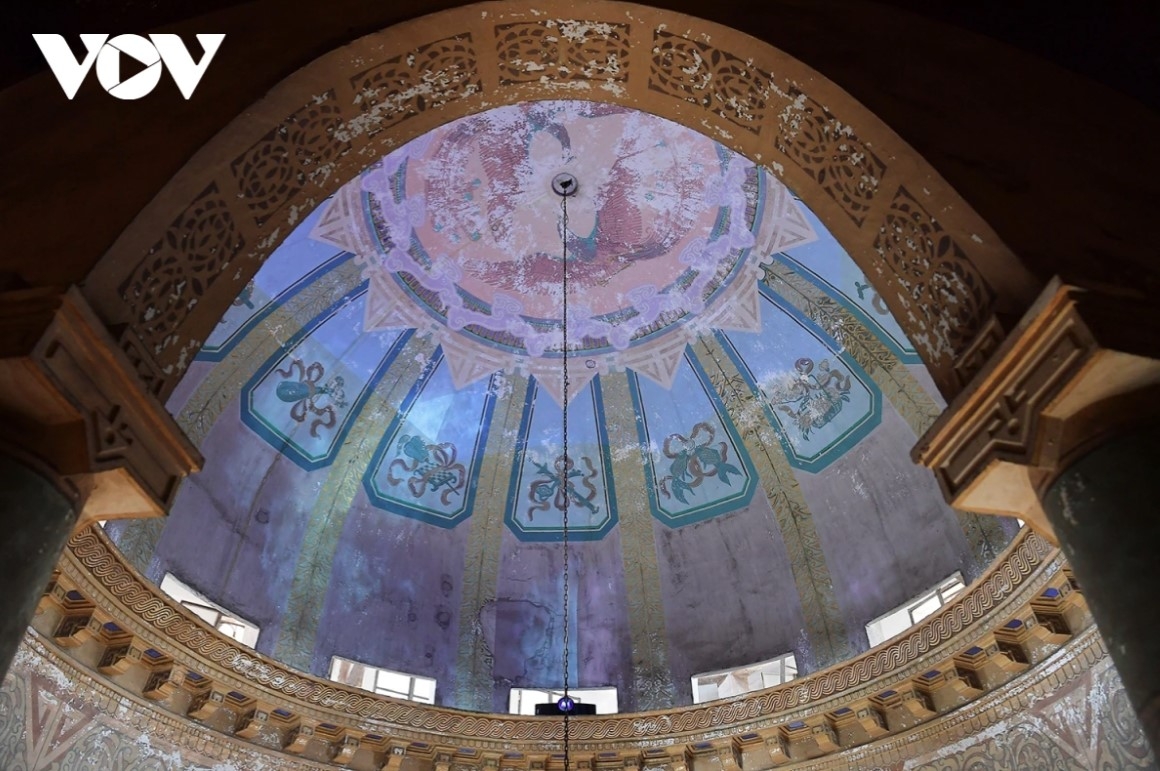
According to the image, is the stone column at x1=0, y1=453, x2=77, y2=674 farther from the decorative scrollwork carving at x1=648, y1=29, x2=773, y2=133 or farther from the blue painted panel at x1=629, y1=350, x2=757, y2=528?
the blue painted panel at x1=629, y1=350, x2=757, y2=528

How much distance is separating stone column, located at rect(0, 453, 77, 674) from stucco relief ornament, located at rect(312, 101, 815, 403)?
26.7ft

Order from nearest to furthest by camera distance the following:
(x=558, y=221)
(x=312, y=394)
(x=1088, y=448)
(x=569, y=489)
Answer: (x=1088, y=448), (x=312, y=394), (x=558, y=221), (x=569, y=489)

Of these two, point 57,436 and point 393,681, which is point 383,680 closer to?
point 393,681

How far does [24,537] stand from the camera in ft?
10.6

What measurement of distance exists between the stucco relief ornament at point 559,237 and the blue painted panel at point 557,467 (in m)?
0.31

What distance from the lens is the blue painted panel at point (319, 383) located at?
1130 centimetres

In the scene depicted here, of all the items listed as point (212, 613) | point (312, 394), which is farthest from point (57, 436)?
point (312, 394)

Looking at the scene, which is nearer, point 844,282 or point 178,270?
point 178,270

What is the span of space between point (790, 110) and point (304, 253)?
7.76 meters

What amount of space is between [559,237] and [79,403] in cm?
903

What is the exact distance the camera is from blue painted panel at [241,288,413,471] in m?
11.3

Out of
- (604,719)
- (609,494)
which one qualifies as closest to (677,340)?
(609,494)

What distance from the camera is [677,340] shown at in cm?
1265

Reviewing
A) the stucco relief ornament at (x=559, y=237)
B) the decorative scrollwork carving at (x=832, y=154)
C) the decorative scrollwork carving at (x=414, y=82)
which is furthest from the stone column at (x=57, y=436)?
the stucco relief ornament at (x=559, y=237)
